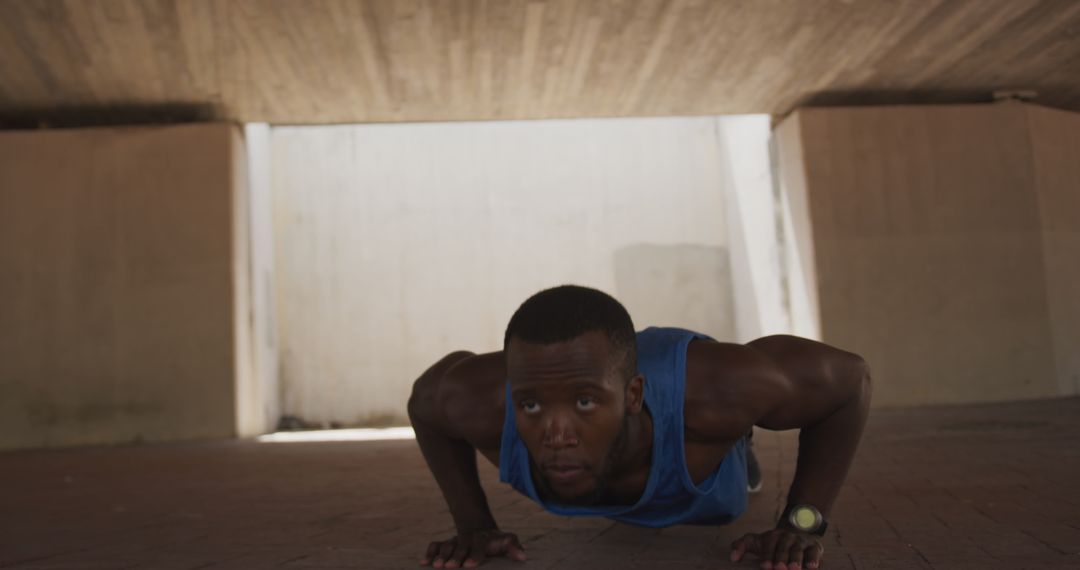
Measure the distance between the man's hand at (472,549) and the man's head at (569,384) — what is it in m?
0.45

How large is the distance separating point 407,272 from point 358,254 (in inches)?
34.3

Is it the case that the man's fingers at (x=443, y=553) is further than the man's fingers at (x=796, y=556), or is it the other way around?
the man's fingers at (x=443, y=553)

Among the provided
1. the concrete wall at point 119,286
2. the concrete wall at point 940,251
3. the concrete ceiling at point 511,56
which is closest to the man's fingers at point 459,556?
the concrete ceiling at point 511,56

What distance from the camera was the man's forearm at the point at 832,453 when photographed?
8.27ft

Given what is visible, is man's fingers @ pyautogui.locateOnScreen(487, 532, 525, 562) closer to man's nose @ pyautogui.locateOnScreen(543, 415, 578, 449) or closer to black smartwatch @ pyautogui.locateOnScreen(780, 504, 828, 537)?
man's nose @ pyautogui.locateOnScreen(543, 415, 578, 449)

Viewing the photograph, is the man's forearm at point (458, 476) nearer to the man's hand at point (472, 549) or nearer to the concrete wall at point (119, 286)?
the man's hand at point (472, 549)

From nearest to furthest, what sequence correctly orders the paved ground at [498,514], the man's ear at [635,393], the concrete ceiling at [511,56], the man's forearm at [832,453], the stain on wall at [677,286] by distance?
the man's ear at [635,393]
the man's forearm at [832,453]
the paved ground at [498,514]
the concrete ceiling at [511,56]
the stain on wall at [677,286]

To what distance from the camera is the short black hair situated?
216 centimetres

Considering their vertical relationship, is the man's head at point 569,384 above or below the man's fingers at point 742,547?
above

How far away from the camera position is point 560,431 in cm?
213

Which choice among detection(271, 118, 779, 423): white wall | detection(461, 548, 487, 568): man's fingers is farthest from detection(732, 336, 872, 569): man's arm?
detection(271, 118, 779, 423): white wall

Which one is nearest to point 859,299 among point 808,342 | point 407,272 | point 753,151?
point 753,151

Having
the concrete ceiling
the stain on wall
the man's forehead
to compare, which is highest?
→ the concrete ceiling

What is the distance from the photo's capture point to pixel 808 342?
2.56 metres
